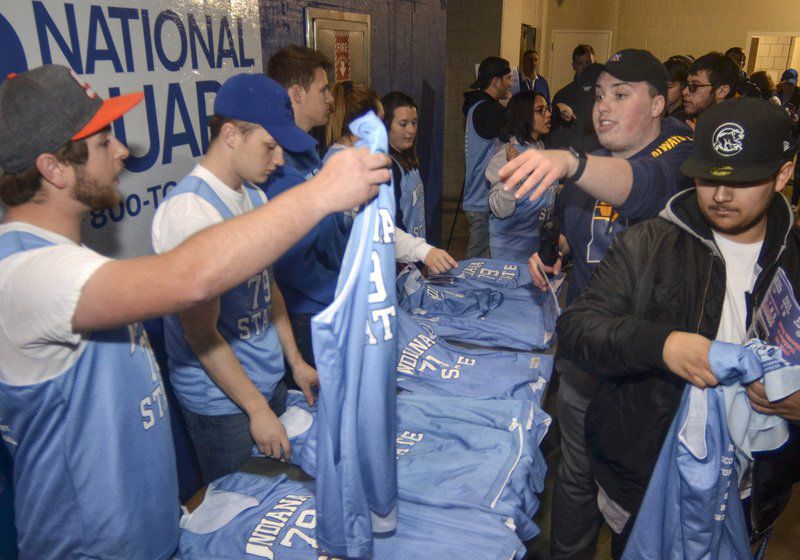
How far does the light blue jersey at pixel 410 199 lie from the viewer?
3695 mm

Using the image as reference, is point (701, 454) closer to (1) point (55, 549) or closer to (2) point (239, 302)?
(2) point (239, 302)

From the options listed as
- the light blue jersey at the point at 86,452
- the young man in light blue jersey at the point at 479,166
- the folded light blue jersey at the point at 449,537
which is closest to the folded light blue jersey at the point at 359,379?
the folded light blue jersey at the point at 449,537

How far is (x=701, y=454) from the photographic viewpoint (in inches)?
63.1

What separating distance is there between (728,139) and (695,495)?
37.0 inches

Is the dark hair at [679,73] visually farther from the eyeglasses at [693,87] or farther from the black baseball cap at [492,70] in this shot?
the black baseball cap at [492,70]

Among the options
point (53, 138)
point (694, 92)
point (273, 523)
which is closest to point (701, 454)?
point (273, 523)

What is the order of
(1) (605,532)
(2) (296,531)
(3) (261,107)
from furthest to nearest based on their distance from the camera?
(1) (605,532)
(3) (261,107)
(2) (296,531)

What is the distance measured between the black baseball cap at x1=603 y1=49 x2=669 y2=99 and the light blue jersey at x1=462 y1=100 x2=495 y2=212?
7.33ft

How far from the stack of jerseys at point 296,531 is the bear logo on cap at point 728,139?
119 centimetres

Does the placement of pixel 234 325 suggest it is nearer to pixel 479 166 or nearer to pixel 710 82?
pixel 479 166

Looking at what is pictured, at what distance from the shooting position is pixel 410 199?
3.74 metres

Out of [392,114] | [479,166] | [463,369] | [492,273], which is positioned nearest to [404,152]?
[392,114]

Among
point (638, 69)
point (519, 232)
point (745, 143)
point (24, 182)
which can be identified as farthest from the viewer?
point (519, 232)

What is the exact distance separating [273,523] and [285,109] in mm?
1301
